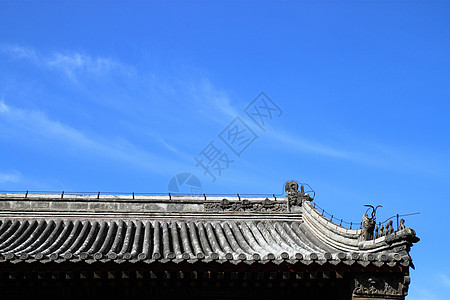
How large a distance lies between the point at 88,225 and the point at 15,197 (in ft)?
7.30

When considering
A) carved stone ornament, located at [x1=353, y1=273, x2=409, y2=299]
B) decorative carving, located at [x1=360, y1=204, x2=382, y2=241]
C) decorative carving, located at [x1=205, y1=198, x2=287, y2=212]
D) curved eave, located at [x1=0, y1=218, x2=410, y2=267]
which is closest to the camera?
curved eave, located at [x1=0, y1=218, x2=410, y2=267]

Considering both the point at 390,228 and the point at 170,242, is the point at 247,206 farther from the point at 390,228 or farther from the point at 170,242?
the point at 390,228

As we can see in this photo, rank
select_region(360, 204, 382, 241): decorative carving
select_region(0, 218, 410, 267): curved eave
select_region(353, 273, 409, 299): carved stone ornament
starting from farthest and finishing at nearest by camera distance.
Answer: select_region(360, 204, 382, 241): decorative carving, select_region(353, 273, 409, 299): carved stone ornament, select_region(0, 218, 410, 267): curved eave

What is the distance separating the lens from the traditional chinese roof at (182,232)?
34.1 feet

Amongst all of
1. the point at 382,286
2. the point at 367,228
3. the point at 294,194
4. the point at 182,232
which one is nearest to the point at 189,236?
the point at 182,232

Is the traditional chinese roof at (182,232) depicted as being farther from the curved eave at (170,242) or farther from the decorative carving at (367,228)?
the decorative carving at (367,228)

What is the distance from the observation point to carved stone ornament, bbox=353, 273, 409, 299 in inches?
417

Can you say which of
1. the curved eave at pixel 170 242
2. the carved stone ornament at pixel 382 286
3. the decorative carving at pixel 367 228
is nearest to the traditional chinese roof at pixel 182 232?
the curved eave at pixel 170 242

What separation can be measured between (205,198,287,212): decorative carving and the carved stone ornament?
474 centimetres

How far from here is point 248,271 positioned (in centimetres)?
1045

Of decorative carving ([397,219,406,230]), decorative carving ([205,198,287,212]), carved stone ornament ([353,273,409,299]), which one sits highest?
decorative carving ([205,198,287,212])

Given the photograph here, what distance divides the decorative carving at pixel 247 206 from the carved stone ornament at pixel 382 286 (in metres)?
4.74

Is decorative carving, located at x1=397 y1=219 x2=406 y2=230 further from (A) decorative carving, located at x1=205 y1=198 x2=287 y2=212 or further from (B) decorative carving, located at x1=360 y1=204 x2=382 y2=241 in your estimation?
(A) decorative carving, located at x1=205 y1=198 x2=287 y2=212

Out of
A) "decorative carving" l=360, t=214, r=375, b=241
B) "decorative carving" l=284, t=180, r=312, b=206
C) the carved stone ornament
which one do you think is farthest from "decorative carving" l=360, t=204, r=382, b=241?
"decorative carving" l=284, t=180, r=312, b=206
